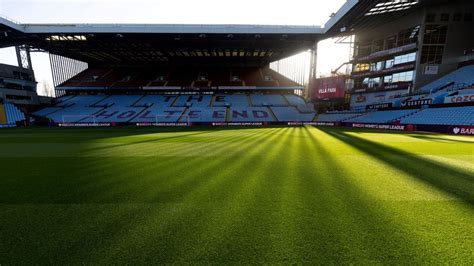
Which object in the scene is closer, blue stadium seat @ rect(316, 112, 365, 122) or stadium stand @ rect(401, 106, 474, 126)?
stadium stand @ rect(401, 106, 474, 126)

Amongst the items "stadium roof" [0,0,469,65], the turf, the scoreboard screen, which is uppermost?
"stadium roof" [0,0,469,65]

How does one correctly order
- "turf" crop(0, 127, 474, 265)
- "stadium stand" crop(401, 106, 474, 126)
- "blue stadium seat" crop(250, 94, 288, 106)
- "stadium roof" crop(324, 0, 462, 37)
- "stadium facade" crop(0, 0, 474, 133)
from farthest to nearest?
"blue stadium seat" crop(250, 94, 288, 106) < "stadium facade" crop(0, 0, 474, 133) < "stadium roof" crop(324, 0, 462, 37) < "stadium stand" crop(401, 106, 474, 126) < "turf" crop(0, 127, 474, 265)

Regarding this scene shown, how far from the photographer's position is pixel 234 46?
97.7 feet

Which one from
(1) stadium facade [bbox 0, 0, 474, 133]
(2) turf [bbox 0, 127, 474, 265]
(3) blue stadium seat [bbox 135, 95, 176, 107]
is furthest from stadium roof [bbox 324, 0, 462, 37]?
(3) blue stadium seat [bbox 135, 95, 176, 107]

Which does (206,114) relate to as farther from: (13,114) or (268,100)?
(13,114)

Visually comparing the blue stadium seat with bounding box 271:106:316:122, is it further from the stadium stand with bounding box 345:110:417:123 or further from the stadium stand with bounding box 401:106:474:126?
the stadium stand with bounding box 401:106:474:126

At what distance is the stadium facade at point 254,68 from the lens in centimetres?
2355

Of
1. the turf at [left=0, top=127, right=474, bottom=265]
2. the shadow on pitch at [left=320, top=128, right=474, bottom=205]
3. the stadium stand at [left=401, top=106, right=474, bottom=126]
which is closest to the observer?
the turf at [left=0, top=127, right=474, bottom=265]

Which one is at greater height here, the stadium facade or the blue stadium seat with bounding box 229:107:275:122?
the stadium facade

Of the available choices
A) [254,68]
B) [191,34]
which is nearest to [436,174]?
[191,34]

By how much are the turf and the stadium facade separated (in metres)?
18.6

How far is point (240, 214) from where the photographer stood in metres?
2.89

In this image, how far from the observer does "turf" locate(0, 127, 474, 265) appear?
205cm

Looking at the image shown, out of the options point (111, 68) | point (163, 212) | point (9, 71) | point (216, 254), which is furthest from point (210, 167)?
point (111, 68)
